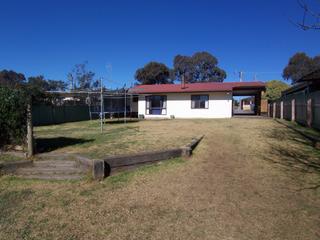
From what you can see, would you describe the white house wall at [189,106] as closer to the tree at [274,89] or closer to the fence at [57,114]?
the fence at [57,114]

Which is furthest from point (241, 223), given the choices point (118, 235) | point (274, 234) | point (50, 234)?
point (50, 234)

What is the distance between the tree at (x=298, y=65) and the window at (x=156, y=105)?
51882 millimetres

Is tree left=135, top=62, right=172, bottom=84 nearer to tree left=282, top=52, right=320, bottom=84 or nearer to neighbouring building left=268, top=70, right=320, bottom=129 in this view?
tree left=282, top=52, right=320, bottom=84

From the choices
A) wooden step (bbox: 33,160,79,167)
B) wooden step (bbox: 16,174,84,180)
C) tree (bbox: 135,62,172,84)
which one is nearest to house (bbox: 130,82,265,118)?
wooden step (bbox: 33,160,79,167)

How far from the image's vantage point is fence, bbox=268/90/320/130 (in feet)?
43.5

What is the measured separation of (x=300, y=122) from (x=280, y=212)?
13.3 metres

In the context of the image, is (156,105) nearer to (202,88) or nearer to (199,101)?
(199,101)

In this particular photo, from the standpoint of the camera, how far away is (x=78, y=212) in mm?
4645

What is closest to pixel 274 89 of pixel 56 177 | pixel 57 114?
pixel 57 114

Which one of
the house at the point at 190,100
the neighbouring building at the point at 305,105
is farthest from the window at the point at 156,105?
the neighbouring building at the point at 305,105

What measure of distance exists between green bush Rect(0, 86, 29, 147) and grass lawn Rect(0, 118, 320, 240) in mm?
1468

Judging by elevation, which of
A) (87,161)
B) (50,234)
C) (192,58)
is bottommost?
(50,234)

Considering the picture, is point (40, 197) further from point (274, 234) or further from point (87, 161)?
point (274, 234)

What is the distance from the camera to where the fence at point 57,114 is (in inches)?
803
